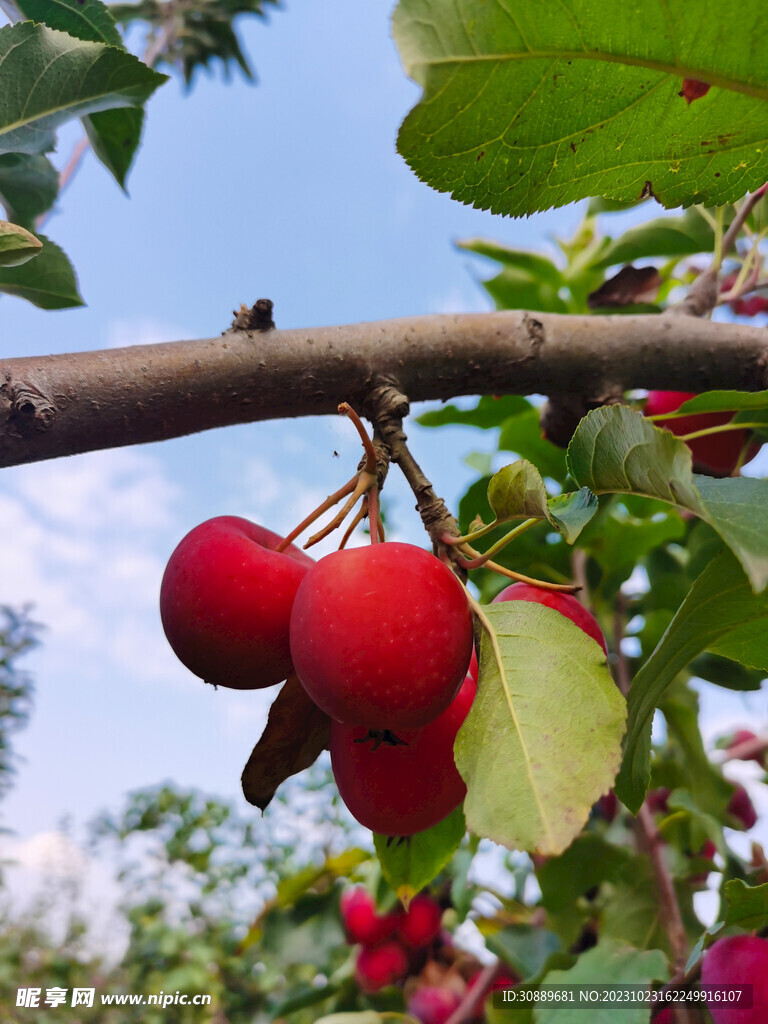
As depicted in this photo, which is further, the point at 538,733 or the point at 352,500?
the point at 352,500

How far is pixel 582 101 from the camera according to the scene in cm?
59

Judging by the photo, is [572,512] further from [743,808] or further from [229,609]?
[743,808]

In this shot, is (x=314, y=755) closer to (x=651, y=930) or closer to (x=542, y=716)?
(x=542, y=716)

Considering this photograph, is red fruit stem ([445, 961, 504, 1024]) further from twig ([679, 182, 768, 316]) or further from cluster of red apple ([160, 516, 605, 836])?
twig ([679, 182, 768, 316])

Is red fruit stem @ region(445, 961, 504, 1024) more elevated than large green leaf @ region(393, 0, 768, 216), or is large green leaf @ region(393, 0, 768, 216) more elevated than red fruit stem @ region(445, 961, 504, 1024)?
large green leaf @ region(393, 0, 768, 216)

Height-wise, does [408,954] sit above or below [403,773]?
below

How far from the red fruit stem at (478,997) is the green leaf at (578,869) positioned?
42 centimetres

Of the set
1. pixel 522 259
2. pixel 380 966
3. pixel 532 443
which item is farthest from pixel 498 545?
pixel 380 966

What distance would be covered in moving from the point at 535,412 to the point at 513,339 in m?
0.48

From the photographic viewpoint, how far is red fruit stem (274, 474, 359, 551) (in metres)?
0.74

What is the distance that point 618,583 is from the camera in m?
1.46

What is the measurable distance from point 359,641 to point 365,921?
149 centimetres

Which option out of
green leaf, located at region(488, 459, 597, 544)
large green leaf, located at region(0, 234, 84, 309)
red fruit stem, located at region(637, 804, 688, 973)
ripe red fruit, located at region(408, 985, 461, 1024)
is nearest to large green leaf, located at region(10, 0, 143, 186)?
large green leaf, located at region(0, 234, 84, 309)

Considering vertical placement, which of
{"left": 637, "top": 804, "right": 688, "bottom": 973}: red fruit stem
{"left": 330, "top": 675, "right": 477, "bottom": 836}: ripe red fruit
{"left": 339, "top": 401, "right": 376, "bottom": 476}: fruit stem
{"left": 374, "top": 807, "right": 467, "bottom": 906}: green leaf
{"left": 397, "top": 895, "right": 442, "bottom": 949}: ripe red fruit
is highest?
{"left": 339, "top": 401, "right": 376, "bottom": 476}: fruit stem
